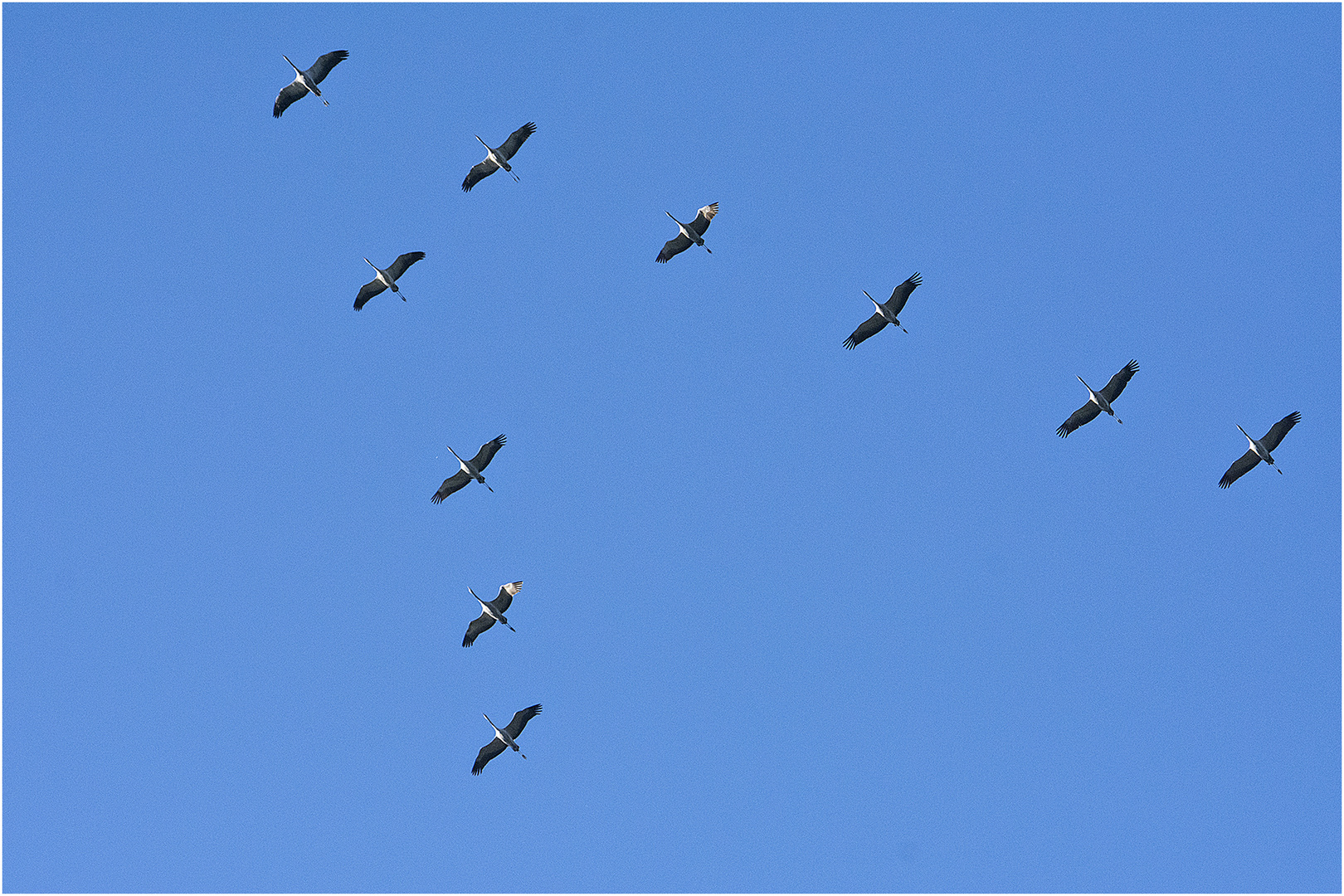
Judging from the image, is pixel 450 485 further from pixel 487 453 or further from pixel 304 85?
pixel 304 85

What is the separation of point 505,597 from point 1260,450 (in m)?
20.8

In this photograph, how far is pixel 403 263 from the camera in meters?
44.5

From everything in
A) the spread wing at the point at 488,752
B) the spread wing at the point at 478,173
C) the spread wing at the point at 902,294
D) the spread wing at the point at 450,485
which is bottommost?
the spread wing at the point at 488,752

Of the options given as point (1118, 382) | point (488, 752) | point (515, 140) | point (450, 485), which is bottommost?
point (488, 752)

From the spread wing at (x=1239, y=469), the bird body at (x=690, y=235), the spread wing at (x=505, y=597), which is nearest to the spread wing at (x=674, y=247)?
the bird body at (x=690, y=235)

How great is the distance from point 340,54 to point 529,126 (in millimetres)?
5408

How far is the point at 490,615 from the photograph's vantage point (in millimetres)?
42844

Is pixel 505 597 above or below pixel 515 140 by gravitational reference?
below

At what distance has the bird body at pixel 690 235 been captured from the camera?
42.3m

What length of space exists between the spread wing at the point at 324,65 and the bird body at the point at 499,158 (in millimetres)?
4203

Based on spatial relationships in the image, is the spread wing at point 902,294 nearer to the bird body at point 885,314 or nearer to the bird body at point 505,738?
the bird body at point 885,314

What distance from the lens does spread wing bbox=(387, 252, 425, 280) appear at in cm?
4444

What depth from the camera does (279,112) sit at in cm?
4353

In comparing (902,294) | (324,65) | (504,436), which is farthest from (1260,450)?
(324,65)
